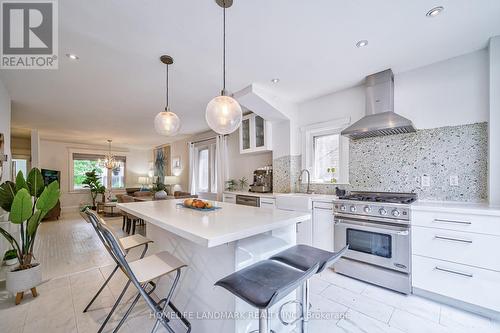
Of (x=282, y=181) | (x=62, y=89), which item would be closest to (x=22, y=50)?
(x=62, y=89)

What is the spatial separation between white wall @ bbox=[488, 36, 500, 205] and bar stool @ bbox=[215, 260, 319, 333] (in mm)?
2302

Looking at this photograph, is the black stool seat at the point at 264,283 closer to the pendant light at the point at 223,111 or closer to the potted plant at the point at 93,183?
the pendant light at the point at 223,111

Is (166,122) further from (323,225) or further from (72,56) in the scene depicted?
(323,225)

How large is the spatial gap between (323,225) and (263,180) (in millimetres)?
1556

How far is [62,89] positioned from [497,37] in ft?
17.5

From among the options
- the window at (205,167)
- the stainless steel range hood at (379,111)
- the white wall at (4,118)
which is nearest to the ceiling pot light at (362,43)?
the stainless steel range hood at (379,111)

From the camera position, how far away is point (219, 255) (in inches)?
54.5

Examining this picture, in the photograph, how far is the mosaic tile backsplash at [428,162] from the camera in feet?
7.22

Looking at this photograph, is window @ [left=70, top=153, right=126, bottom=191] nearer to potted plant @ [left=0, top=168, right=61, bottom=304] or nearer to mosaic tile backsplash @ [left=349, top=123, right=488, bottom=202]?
potted plant @ [left=0, top=168, right=61, bottom=304]

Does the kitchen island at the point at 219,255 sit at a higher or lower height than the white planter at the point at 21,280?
higher

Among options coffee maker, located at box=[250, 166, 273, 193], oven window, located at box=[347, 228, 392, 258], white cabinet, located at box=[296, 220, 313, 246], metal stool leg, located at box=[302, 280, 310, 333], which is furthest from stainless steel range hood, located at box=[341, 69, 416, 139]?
metal stool leg, located at box=[302, 280, 310, 333]

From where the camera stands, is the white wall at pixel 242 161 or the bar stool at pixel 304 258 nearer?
the bar stool at pixel 304 258

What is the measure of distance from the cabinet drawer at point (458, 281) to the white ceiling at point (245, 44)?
2170 millimetres

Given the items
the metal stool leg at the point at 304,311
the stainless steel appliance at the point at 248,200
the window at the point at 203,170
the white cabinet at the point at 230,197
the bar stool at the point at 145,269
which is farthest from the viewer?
the window at the point at 203,170
